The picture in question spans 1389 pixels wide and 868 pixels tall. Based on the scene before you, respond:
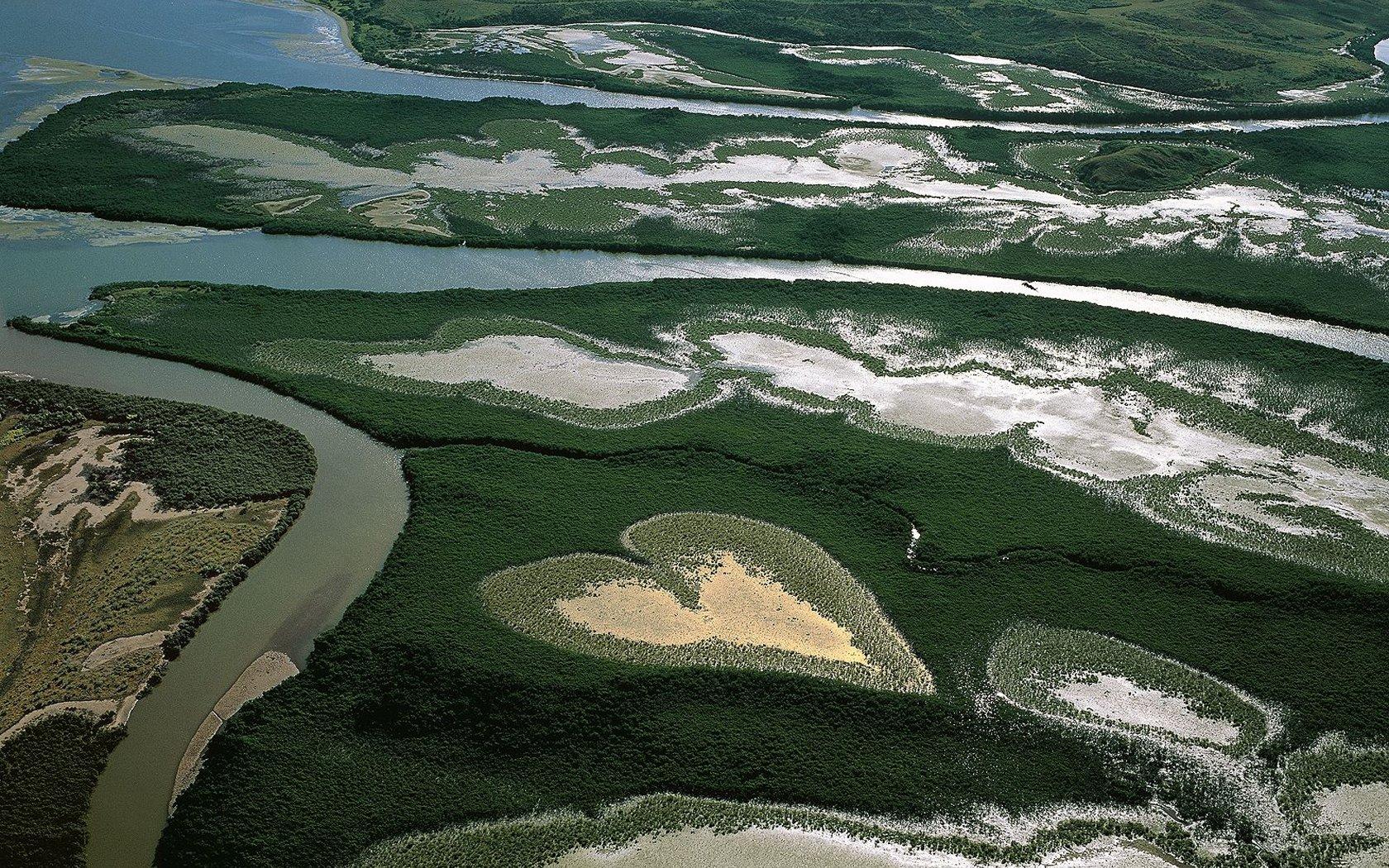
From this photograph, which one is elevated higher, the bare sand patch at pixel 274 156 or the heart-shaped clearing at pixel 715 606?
the bare sand patch at pixel 274 156

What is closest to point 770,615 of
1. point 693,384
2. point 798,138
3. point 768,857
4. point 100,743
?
point 768,857

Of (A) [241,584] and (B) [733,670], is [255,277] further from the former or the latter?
(B) [733,670]

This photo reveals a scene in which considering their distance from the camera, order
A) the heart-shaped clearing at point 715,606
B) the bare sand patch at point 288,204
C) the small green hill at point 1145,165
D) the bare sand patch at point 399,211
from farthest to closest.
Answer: the small green hill at point 1145,165 → the bare sand patch at point 288,204 → the bare sand patch at point 399,211 → the heart-shaped clearing at point 715,606

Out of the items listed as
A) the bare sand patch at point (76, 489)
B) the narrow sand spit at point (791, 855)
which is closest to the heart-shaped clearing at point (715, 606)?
the narrow sand spit at point (791, 855)

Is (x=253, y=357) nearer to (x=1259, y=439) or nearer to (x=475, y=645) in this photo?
(x=475, y=645)

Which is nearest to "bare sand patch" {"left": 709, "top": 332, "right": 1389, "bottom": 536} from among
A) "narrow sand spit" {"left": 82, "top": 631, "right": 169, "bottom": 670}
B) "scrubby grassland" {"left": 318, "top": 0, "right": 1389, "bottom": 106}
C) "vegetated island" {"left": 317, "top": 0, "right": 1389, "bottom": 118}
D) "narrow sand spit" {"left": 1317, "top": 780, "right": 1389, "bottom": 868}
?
"narrow sand spit" {"left": 1317, "top": 780, "right": 1389, "bottom": 868}

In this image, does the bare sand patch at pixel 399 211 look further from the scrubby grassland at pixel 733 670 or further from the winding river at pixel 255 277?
the scrubby grassland at pixel 733 670

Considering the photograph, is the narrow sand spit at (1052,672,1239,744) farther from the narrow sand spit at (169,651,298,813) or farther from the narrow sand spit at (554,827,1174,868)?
the narrow sand spit at (169,651,298,813)
